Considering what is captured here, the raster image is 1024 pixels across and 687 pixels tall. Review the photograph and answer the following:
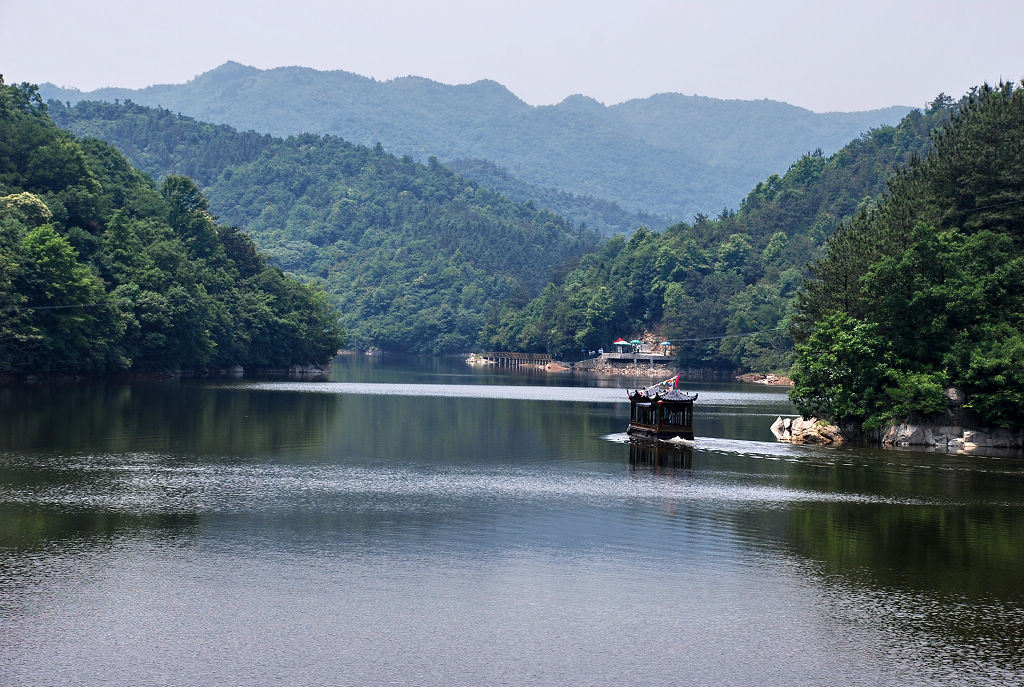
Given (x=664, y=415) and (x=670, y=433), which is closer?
(x=670, y=433)

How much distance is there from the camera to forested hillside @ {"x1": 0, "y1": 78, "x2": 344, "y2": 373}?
110 meters

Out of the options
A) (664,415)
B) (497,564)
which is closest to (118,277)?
(664,415)

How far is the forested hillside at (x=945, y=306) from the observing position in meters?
69.1

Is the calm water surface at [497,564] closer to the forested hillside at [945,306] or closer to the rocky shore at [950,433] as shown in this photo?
the rocky shore at [950,433]

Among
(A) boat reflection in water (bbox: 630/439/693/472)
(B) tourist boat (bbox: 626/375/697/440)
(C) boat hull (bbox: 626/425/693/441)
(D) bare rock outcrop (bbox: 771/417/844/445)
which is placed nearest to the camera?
(A) boat reflection in water (bbox: 630/439/693/472)

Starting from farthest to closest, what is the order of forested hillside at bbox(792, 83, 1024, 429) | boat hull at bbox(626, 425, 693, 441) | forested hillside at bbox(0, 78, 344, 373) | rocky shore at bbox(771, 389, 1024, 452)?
forested hillside at bbox(0, 78, 344, 373) → boat hull at bbox(626, 425, 693, 441) → rocky shore at bbox(771, 389, 1024, 452) → forested hillside at bbox(792, 83, 1024, 429)

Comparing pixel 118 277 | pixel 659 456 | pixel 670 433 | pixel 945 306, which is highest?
pixel 118 277

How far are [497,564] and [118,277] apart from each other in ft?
352

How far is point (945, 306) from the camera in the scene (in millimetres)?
71500

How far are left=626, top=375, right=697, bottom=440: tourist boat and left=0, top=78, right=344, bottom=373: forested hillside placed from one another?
60321mm

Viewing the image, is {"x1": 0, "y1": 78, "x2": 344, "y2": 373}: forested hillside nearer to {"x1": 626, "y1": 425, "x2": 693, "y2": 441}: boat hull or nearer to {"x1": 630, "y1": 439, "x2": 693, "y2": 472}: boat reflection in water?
{"x1": 626, "y1": 425, "x2": 693, "y2": 441}: boat hull

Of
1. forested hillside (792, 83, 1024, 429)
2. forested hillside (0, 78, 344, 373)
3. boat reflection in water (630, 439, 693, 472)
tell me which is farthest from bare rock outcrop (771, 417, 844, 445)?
forested hillside (0, 78, 344, 373)

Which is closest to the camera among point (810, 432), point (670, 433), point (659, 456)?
point (659, 456)

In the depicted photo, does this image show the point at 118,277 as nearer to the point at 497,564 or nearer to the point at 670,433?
the point at 670,433
